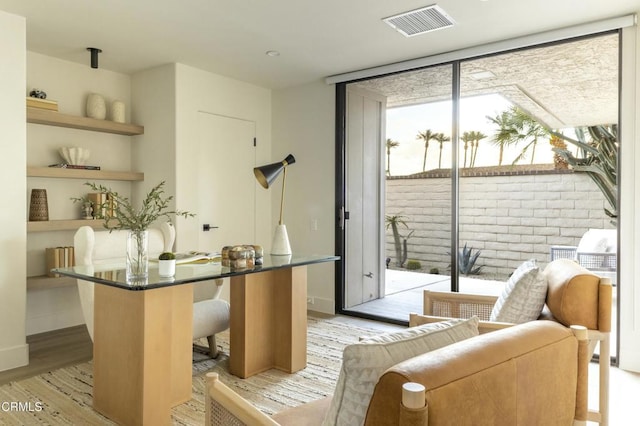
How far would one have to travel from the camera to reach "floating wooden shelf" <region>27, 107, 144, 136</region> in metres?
3.83

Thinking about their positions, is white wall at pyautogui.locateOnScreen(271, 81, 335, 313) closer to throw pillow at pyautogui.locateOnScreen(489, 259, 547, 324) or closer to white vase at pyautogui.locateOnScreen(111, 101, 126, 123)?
white vase at pyautogui.locateOnScreen(111, 101, 126, 123)

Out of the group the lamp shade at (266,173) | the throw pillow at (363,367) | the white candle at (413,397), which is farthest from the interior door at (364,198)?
the white candle at (413,397)

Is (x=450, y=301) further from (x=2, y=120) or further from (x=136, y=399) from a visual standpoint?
(x=2, y=120)

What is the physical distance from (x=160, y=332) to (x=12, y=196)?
5.97ft

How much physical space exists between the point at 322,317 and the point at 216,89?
→ 261 centimetres

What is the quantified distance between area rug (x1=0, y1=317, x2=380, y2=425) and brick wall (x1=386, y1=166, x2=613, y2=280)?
148cm

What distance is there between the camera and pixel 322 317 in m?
4.72

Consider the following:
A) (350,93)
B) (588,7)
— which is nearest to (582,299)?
(588,7)

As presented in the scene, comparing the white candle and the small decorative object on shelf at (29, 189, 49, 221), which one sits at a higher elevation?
the small decorative object on shelf at (29, 189, 49, 221)

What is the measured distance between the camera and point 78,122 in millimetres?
4098

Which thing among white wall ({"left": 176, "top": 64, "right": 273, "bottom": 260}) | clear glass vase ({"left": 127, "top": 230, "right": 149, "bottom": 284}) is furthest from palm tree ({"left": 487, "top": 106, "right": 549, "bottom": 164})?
clear glass vase ({"left": 127, "top": 230, "right": 149, "bottom": 284})

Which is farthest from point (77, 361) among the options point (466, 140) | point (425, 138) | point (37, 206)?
point (466, 140)

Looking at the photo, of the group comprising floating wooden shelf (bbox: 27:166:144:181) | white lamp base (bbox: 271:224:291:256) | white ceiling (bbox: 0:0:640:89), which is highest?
white ceiling (bbox: 0:0:640:89)

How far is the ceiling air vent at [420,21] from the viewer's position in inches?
125
